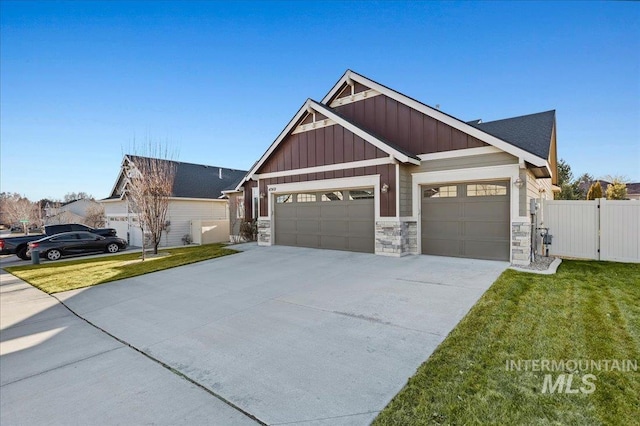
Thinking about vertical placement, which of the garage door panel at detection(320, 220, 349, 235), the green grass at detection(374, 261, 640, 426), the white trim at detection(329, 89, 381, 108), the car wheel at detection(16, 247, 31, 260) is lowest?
the car wheel at detection(16, 247, 31, 260)

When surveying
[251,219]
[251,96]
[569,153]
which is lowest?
[251,219]

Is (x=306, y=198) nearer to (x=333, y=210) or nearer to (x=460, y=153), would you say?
(x=333, y=210)

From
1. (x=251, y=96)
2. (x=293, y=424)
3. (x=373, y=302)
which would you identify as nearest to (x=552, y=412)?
(x=293, y=424)

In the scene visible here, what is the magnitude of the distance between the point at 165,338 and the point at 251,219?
1160cm

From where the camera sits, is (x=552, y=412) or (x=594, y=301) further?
(x=594, y=301)

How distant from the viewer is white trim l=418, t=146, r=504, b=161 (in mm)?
8547

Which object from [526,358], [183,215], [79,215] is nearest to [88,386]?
[526,358]

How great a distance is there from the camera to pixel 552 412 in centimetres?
239

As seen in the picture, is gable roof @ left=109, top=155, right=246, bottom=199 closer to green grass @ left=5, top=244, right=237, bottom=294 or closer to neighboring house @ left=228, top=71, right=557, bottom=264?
green grass @ left=5, top=244, right=237, bottom=294

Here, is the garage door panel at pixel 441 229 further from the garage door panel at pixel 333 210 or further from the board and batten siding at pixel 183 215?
the board and batten siding at pixel 183 215

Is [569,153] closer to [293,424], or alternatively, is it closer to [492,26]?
[492,26]

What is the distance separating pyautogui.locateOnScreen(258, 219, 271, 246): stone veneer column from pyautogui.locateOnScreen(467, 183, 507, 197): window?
8.26 metres

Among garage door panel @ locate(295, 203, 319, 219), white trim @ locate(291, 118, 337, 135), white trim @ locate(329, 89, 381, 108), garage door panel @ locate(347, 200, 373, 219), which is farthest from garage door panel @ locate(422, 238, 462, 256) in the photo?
white trim @ locate(329, 89, 381, 108)

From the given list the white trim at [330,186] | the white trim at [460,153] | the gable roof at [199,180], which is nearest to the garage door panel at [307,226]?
the white trim at [330,186]
